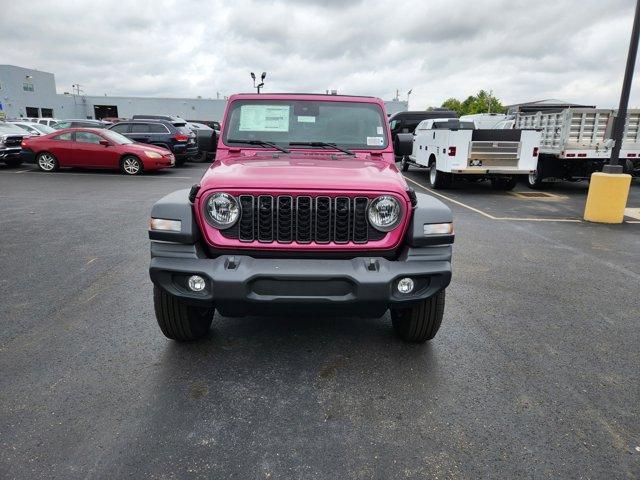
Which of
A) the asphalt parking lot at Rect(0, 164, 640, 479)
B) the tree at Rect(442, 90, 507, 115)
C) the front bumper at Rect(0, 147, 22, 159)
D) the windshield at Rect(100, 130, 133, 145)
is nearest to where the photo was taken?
the asphalt parking lot at Rect(0, 164, 640, 479)

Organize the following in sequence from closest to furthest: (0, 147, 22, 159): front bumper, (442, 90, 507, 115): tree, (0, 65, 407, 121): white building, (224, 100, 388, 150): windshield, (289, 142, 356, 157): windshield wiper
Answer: (289, 142, 356, 157): windshield wiper, (224, 100, 388, 150): windshield, (0, 147, 22, 159): front bumper, (0, 65, 407, 121): white building, (442, 90, 507, 115): tree

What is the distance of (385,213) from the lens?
299 cm

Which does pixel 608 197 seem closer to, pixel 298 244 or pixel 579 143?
pixel 579 143

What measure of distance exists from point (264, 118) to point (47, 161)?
13.9 m

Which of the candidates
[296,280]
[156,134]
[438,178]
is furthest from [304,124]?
[156,134]

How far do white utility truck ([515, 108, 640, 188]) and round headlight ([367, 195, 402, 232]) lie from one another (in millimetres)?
10329

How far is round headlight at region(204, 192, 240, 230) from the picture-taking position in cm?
294

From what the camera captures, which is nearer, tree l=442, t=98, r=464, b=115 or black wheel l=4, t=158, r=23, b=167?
black wheel l=4, t=158, r=23, b=167

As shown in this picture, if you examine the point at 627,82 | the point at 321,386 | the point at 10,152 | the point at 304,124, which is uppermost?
the point at 627,82

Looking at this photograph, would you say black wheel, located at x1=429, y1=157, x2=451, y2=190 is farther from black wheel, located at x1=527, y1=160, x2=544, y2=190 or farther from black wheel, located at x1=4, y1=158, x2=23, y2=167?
black wheel, located at x1=4, y1=158, x2=23, y2=167

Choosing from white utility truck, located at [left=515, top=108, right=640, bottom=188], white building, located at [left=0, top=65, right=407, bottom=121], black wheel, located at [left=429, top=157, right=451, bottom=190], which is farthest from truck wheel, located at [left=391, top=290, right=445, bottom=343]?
white building, located at [left=0, top=65, right=407, bottom=121]

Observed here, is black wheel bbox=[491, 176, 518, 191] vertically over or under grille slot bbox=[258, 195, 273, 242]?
under

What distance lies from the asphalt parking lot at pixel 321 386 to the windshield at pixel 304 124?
162cm

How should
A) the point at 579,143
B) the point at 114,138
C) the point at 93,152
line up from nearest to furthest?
the point at 579,143 → the point at 93,152 → the point at 114,138
